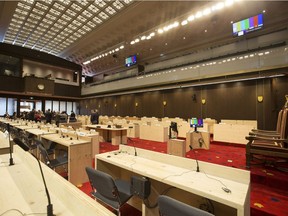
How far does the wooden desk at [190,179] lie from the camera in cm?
133

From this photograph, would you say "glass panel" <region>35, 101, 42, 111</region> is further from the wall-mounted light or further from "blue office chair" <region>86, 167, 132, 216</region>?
the wall-mounted light

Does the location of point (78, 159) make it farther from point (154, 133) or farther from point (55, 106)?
point (55, 106)

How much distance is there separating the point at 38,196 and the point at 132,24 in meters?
9.11

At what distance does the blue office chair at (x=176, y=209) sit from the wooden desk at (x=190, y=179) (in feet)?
1.08

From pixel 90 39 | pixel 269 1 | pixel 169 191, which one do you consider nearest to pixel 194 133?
pixel 169 191

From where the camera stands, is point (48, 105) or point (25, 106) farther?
point (48, 105)

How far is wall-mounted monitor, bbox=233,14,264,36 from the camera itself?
650cm

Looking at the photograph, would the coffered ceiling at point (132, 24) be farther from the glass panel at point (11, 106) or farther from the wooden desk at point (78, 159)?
the wooden desk at point (78, 159)

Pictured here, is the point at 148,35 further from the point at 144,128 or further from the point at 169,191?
the point at 169,191

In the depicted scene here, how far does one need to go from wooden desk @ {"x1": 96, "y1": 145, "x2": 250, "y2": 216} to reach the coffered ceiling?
271 inches

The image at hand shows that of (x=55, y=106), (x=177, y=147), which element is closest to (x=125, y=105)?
(x=55, y=106)

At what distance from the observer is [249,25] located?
6742 millimetres

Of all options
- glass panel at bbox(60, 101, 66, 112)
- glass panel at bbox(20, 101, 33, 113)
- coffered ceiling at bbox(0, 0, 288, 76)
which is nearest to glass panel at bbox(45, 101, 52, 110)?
glass panel at bbox(60, 101, 66, 112)

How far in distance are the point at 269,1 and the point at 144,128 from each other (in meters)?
7.21
